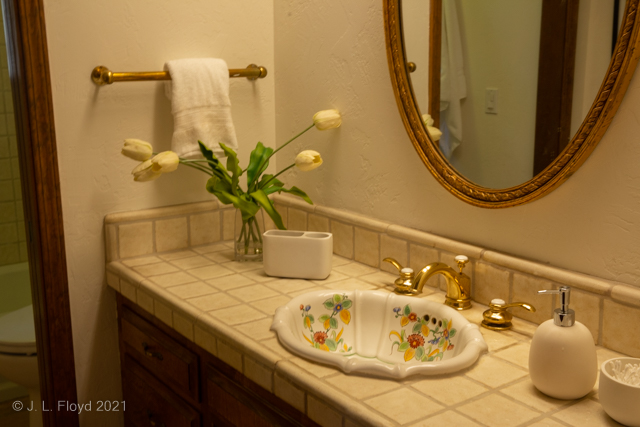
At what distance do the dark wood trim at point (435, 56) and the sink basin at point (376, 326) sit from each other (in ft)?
1.33

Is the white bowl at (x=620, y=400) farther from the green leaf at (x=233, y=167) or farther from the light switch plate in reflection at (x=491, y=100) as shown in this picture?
the green leaf at (x=233, y=167)

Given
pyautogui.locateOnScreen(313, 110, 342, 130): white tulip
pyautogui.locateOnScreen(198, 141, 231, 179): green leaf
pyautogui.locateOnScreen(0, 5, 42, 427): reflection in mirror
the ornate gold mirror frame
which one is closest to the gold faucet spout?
the ornate gold mirror frame

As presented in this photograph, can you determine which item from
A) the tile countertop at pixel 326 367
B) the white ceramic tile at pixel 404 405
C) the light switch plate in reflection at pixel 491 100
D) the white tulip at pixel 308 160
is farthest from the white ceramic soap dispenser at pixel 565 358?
the white tulip at pixel 308 160

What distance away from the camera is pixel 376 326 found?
1387 millimetres

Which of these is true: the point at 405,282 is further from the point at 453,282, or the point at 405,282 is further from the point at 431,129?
the point at 431,129

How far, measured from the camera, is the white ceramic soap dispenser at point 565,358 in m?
0.96

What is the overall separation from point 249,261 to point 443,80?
0.68 metres

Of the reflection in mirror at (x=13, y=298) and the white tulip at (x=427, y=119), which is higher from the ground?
the white tulip at (x=427, y=119)

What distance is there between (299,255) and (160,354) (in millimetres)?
405

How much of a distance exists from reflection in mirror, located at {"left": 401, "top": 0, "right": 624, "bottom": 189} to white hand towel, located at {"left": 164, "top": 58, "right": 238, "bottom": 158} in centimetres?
53

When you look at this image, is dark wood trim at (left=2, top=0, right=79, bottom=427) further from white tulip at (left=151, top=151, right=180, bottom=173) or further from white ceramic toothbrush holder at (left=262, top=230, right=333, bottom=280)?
white ceramic toothbrush holder at (left=262, top=230, right=333, bottom=280)

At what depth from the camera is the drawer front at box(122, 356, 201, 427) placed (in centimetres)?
148

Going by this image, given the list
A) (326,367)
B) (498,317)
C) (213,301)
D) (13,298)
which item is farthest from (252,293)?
(13,298)

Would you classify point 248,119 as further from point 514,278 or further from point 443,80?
point 514,278
